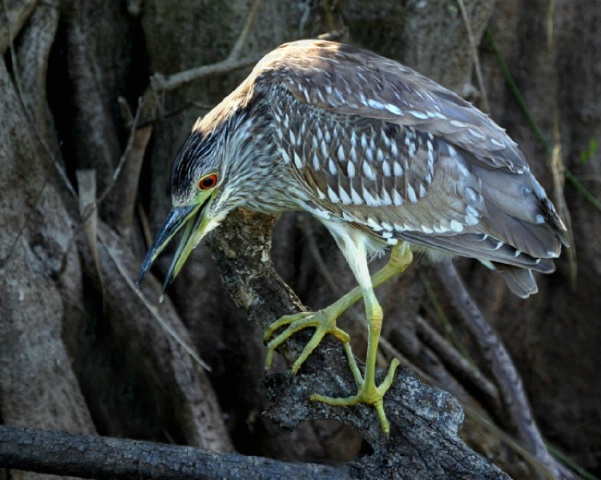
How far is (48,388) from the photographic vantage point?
3.43m

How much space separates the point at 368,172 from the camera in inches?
112

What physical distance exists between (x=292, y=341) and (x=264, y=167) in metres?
0.57

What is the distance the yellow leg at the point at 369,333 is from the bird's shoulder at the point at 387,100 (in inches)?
18.0

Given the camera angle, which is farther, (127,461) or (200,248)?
(200,248)

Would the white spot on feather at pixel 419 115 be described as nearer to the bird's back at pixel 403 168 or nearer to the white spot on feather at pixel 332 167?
the bird's back at pixel 403 168

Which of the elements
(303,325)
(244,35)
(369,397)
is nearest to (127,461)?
(369,397)

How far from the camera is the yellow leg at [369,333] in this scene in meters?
2.50

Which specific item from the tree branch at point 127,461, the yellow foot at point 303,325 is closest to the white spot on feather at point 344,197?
the yellow foot at point 303,325

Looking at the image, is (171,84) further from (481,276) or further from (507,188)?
(481,276)

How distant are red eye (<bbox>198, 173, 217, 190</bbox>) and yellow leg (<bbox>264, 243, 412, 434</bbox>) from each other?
1.58ft

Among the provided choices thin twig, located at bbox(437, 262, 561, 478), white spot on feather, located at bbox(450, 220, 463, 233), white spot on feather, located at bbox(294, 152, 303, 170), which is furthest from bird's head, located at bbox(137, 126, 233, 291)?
thin twig, located at bbox(437, 262, 561, 478)

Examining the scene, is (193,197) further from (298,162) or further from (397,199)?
(397,199)

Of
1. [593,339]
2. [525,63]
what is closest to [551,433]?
[593,339]

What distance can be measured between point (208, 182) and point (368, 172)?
0.51 meters
